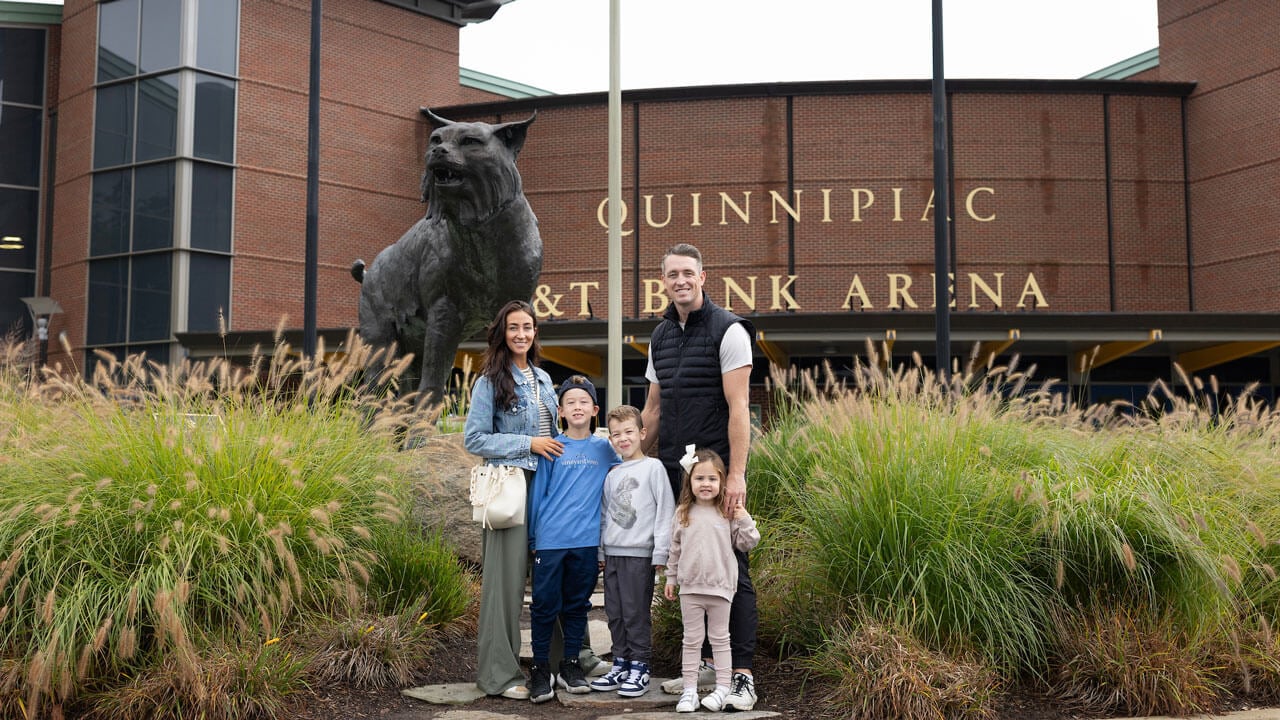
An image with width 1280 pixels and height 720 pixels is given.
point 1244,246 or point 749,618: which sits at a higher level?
point 1244,246

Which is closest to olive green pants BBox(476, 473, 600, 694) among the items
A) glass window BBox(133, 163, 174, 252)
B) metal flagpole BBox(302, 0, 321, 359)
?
metal flagpole BBox(302, 0, 321, 359)

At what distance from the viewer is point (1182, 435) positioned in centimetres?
622

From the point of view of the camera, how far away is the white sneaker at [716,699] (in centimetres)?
468

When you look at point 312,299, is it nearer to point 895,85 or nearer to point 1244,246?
point 895,85

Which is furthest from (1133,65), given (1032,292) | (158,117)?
(158,117)

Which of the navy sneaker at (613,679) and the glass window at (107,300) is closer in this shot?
the navy sneaker at (613,679)

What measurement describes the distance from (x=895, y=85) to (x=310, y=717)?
22521mm

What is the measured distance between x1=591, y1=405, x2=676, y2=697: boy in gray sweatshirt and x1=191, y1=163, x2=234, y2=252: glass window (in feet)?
73.1

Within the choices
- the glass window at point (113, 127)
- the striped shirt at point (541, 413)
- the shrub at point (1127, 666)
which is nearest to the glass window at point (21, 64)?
the glass window at point (113, 127)

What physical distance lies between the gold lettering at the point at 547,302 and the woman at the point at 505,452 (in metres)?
19.8

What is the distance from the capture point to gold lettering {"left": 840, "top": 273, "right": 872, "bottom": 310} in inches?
944

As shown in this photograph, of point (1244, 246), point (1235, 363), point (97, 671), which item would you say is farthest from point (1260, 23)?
point (97, 671)

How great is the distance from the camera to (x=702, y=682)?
5.08 metres

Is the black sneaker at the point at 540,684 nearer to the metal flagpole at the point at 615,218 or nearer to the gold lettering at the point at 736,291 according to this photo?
the metal flagpole at the point at 615,218
